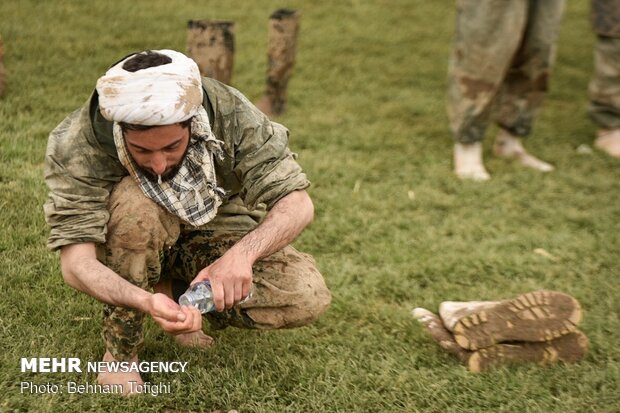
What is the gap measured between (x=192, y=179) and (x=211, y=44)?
8.14 ft

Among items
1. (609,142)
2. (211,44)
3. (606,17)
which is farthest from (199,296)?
(609,142)

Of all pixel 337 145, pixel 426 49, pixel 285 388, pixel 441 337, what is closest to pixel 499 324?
pixel 441 337

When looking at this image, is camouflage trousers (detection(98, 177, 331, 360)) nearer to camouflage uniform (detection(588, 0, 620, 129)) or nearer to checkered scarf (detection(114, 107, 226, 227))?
checkered scarf (detection(114, 107, 226, 227))

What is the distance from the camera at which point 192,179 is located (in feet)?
8.41

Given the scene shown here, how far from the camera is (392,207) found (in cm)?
455

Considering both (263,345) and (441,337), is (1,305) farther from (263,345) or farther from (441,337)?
(441,337)

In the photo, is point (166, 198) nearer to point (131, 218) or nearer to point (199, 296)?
point (131, 218)

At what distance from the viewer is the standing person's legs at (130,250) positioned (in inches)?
100

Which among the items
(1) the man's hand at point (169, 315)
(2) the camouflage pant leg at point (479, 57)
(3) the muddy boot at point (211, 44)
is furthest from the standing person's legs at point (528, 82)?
(1) the man's hand at point (169, 315)

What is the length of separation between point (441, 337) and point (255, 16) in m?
5.21

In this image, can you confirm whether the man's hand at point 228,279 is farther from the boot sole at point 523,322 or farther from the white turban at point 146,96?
the boot sole at point 523,322

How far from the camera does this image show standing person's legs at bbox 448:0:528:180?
4.77 metres

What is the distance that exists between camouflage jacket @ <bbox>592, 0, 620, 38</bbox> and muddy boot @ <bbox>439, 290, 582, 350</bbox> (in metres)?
2.94

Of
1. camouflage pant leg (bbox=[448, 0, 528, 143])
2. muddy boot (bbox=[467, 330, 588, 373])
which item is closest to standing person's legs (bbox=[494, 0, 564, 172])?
camouflage pant leg (bbox=[448, 0, 528, 143])
